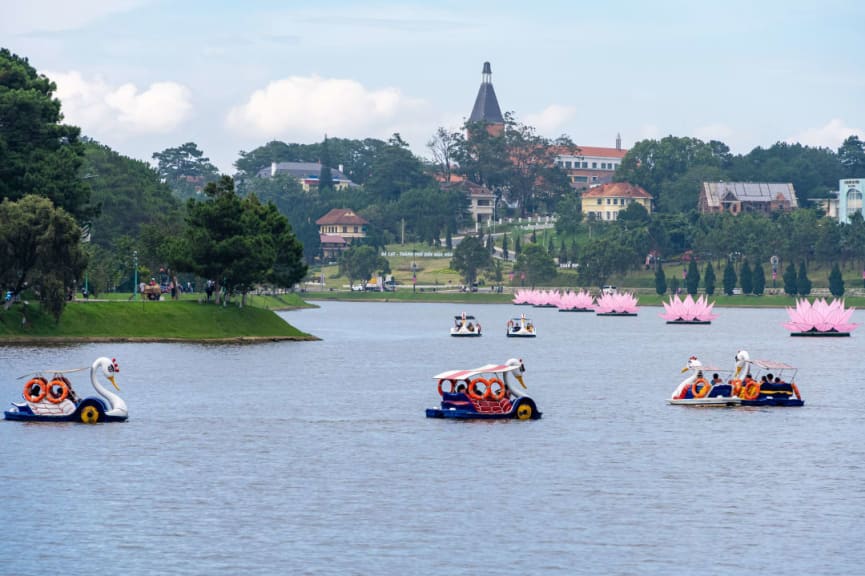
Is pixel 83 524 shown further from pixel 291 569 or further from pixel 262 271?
pixel 262 271

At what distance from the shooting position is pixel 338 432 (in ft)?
234

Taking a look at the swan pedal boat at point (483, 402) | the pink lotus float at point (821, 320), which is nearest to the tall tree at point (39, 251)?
the swan pedal boat at point (483, 402)

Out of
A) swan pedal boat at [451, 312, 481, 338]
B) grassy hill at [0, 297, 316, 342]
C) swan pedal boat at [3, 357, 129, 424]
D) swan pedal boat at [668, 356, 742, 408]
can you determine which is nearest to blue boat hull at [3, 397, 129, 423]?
swan pedal boat at [3, 357, 129, 424]

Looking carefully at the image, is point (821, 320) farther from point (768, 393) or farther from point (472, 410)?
point (472, 410)

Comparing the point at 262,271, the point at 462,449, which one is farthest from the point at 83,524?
the point at 262,271

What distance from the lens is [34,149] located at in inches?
5522

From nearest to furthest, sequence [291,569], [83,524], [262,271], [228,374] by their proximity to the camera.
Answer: [291,569]
[83,524]
[228,374]
[262,271]

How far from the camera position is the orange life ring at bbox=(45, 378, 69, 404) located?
70.4 m

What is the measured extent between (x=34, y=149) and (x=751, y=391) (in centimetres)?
8310

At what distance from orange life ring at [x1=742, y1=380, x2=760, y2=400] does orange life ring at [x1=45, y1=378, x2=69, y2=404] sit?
3804 centimetres

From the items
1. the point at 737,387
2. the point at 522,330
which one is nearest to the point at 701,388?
the point at 737,387

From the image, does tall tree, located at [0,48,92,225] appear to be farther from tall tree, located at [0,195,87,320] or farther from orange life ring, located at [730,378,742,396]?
orange life ring, located at [730,378,742,396]

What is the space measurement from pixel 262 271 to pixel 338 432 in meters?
70.2

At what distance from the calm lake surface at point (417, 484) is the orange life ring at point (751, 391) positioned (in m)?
1.20
